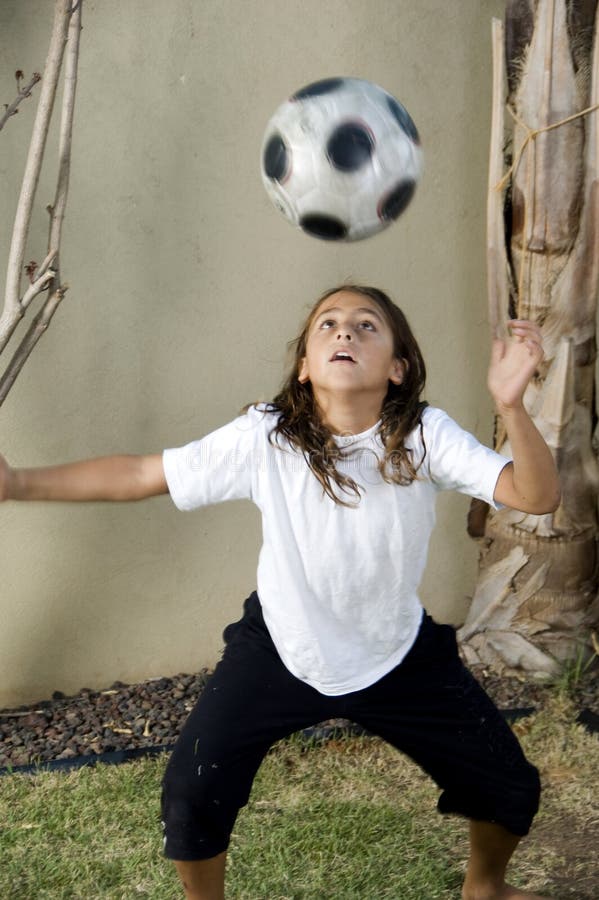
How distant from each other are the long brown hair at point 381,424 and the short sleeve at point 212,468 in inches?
3.0

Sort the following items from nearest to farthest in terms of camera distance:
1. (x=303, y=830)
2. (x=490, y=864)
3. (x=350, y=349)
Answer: (x=350, y=349), (x=490, y=864), (x=303, y=830)

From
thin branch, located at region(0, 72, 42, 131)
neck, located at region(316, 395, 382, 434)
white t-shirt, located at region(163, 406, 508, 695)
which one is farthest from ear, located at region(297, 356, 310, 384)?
thin branch, located at region(0, 72, 42, 131)

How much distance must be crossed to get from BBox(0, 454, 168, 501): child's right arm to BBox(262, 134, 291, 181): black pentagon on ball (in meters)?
0.69

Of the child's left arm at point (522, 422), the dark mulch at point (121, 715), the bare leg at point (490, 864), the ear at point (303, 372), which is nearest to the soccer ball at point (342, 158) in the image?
the ear at point (303, 372)

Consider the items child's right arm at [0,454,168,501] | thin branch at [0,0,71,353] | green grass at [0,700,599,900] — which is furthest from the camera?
thin branch at [0,0,71,353]

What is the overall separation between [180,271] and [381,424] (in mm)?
1419

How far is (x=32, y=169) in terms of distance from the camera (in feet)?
10.1

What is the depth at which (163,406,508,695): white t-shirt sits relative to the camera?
2305mm

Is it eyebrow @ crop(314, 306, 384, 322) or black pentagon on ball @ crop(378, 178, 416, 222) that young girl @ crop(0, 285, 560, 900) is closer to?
eyebrow @ crop(314, 306, 384, 322)

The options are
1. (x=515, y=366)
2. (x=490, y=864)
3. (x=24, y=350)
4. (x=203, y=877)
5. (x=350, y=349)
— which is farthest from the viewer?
(x=24, y=350)

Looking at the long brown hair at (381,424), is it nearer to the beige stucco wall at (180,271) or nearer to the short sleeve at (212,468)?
the short sleeve at (212,468)

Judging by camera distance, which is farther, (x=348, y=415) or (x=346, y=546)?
(x=348, y=415)

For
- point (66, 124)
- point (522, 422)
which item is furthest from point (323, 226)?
point (66, 124)

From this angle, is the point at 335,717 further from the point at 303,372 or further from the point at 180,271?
the point at 180,271
